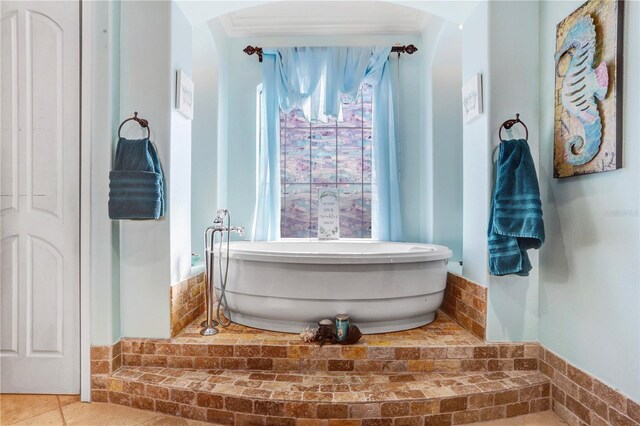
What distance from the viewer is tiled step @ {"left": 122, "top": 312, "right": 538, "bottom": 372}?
5.93 feet

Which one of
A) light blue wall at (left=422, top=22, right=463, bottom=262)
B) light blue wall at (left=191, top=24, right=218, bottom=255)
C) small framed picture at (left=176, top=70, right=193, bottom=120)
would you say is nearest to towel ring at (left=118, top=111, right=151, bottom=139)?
small framed picture at (left=176, top=70, right=193, bottom=120)

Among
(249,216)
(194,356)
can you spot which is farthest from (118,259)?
(249,216)

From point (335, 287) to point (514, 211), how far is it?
1.01 m

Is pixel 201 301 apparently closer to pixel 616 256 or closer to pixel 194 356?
pixel 194 356

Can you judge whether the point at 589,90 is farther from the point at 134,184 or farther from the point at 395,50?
the point at 134,184

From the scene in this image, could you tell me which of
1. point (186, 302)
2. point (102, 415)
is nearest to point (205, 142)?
point (186, 302)

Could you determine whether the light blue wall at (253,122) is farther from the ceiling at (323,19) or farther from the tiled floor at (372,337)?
the tiled floor at (372,337)

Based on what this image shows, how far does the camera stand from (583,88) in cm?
154

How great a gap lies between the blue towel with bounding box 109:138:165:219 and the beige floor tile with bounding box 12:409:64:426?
98cm

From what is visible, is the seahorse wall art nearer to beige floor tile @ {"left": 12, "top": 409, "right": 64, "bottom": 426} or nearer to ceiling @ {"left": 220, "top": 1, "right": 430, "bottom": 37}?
ceiling @ {"left": 220, "top": 1, "right": 430, "bottom": 37}

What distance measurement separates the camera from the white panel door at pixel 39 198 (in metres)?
1.80

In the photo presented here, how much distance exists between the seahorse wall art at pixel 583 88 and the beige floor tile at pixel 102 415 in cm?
232

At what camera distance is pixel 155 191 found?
177 cm

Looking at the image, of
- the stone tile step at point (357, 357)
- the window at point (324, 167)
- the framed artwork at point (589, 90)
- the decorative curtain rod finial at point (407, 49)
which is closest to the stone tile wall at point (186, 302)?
the stone tile step at point (357, 357)
